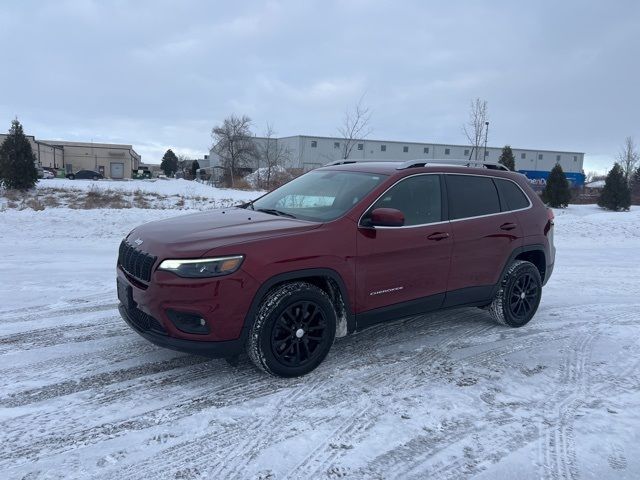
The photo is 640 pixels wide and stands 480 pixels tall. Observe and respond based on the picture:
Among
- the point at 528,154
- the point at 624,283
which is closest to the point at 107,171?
the point at 528,154

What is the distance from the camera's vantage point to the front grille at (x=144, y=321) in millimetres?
3691

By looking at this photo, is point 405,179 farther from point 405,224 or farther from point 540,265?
point 540,265

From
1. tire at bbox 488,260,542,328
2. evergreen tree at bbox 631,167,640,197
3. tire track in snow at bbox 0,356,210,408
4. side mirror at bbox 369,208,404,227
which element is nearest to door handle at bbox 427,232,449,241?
side mirror at bbox 369,208,404,227

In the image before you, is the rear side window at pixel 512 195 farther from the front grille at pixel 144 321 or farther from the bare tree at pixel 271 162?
the bare tree at pixel 271 162

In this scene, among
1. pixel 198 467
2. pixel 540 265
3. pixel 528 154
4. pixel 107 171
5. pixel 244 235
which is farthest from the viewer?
pixel 107 171

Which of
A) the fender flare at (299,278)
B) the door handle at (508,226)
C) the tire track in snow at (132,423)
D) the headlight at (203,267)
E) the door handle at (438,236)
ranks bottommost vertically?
the tire track in snow at (132,423)

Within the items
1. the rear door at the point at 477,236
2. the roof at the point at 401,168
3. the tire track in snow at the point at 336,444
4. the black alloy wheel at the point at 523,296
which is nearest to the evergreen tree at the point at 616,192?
the black alloy wheel at the point at 523,296

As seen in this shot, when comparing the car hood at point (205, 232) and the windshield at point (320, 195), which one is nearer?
the car hood at point (205, 232)

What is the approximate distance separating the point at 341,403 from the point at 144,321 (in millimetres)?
1650

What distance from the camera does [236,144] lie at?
59.6m

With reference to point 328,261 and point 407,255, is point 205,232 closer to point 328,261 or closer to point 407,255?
point 328,261

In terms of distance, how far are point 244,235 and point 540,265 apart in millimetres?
3878

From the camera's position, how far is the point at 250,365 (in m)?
4.20

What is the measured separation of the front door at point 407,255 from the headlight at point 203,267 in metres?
1.13
